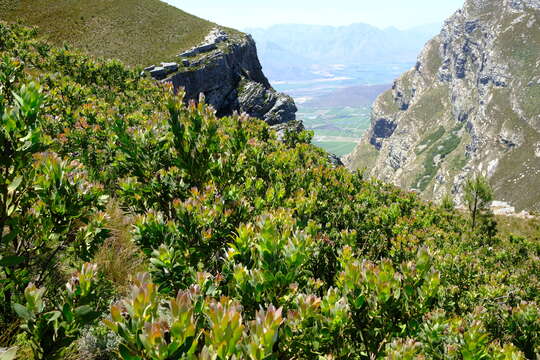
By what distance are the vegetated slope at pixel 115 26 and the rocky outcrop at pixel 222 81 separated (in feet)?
15.5

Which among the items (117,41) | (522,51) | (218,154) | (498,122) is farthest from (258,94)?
(522,51)

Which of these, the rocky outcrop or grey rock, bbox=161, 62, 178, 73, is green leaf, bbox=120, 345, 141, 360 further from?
grey rock, bbox=161, 62, 178, 73

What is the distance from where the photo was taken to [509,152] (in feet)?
493

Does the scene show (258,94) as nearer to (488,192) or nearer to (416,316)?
(488,192)

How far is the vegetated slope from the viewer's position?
214ft

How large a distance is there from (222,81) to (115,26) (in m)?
29.1

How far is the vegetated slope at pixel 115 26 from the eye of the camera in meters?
65.2

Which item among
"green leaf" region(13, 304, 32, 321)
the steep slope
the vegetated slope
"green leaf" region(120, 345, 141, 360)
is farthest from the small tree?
the vegetated slope

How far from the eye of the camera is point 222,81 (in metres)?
71.2

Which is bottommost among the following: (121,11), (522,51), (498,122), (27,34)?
(498,122)

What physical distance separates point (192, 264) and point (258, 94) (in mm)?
72654

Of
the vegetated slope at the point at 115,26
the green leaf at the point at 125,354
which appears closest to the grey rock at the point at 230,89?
the vegetated slope at the point at 115,26

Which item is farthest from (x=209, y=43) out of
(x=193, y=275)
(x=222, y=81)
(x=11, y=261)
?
(x=11, y=261)

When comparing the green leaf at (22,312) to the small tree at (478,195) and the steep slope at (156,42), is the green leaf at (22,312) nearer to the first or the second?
the small tree at (478,195)
